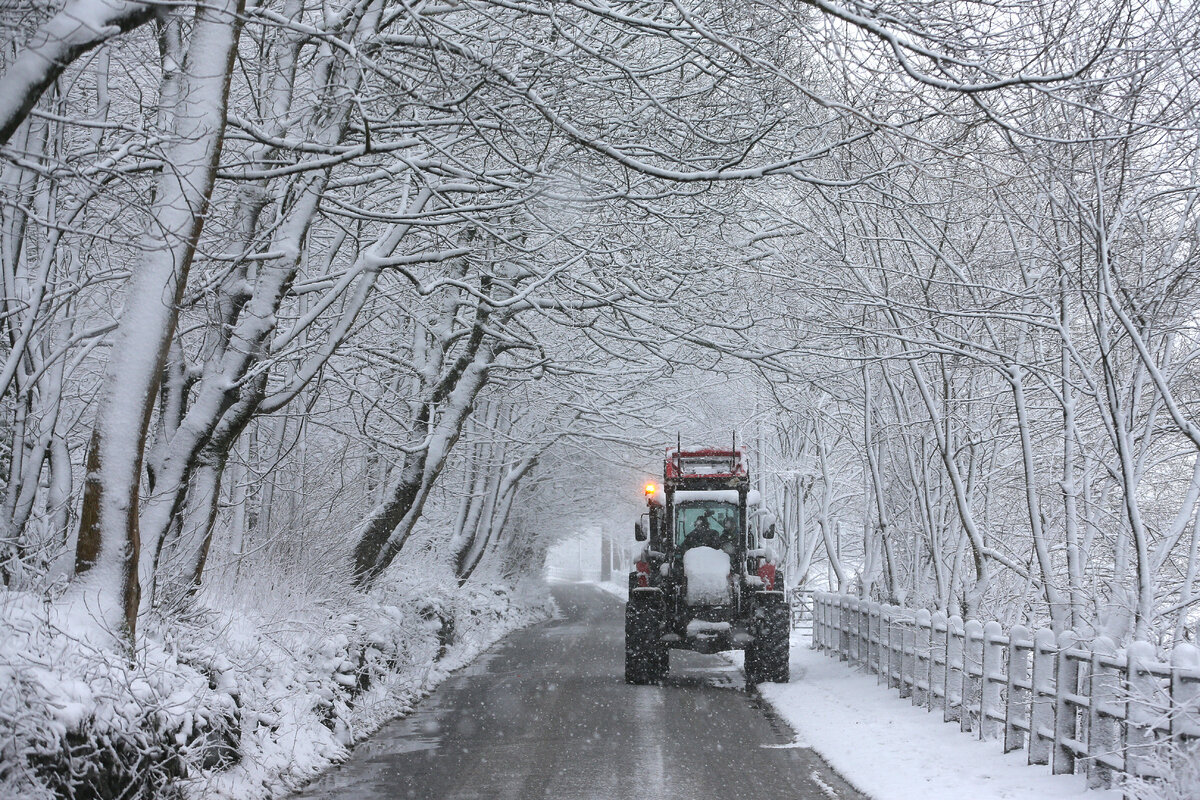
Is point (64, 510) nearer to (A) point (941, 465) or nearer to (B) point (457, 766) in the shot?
(B) point (457, 766)

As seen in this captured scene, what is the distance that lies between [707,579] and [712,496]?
1520 millimetres

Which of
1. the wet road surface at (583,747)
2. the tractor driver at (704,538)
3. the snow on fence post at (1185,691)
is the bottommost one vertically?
the wet road surface at (583,747)

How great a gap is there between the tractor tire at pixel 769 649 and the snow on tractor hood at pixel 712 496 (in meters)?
2.02

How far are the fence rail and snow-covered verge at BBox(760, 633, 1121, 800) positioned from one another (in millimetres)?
205

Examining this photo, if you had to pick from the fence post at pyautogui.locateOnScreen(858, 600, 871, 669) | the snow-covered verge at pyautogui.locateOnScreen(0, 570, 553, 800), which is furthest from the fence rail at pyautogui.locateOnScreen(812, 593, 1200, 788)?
the snow-covered verge at pyautogui.locateOnScreen(0, 570, 553, 800)

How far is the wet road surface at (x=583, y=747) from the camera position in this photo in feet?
30.5

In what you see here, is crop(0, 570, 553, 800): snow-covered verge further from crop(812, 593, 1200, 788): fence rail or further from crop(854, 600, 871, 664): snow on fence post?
crop(854, 600, 871, 664): snow on fence post

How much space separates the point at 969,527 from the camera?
45.0ft

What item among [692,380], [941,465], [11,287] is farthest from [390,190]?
[692,380]

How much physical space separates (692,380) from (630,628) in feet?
34.6

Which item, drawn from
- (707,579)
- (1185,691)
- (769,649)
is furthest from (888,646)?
(1185,691)

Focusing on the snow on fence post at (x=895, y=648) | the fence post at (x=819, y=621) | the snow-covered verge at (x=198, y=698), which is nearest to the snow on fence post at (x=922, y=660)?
the snow on fence post at (x=895, y=648)

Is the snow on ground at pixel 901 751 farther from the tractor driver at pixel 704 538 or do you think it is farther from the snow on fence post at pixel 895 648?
the tractor driver at pixel 704 538

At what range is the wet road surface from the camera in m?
9.29
